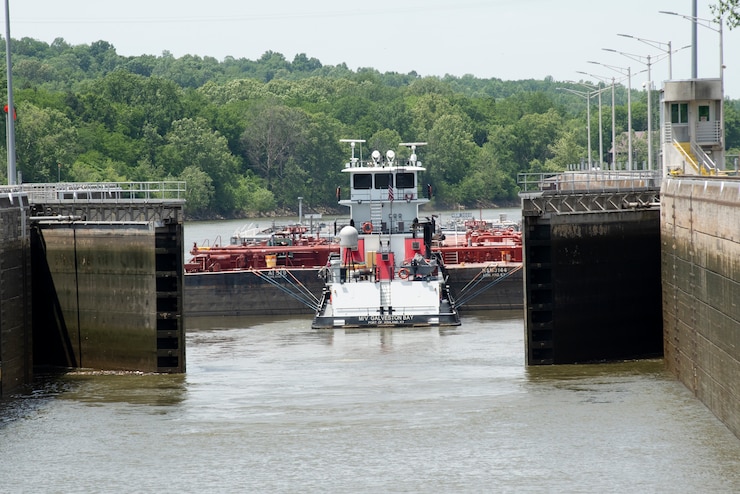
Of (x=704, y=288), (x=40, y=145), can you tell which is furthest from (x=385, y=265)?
(x=40, y=145)

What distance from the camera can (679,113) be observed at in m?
55.4

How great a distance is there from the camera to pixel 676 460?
A: 3647 cm

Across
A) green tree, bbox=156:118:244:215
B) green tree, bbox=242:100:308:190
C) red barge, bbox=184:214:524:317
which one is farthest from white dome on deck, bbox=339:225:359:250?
green tree, bbox=242:100:308:190

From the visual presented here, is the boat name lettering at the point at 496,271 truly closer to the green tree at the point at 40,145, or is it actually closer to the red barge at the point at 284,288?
the red barge at the point at 284,288

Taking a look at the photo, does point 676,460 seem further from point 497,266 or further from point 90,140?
point 90,140

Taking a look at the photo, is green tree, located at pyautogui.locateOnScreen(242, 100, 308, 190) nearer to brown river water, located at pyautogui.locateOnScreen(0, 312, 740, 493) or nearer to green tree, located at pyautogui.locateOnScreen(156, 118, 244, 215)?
green tree, located at pyautogui.locateOnScreen(156, 118, 244, 215)

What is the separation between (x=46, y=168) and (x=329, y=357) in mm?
92060

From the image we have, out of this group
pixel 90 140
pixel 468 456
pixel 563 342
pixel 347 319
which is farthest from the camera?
pixel 90 140

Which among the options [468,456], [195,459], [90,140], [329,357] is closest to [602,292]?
[329,357]

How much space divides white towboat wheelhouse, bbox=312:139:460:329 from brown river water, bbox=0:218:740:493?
6.58 m

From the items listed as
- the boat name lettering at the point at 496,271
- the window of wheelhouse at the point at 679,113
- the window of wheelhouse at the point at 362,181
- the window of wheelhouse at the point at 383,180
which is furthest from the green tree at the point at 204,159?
the window of wheelhouse at the point at 679,113

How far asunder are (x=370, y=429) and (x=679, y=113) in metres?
21.0

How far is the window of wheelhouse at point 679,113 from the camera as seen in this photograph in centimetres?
5528

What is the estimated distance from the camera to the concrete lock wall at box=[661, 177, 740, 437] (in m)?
36.8
